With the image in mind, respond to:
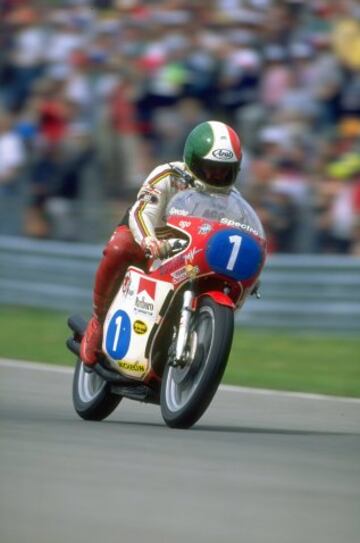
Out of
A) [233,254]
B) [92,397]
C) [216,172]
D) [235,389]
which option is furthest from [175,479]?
[235,389]

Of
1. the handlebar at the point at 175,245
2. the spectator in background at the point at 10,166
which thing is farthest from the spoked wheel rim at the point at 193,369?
the spectator in background at the point at 10,166

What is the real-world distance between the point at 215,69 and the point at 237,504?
8624 millimetres

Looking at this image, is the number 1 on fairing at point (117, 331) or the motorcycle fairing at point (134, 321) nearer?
the motorcycle fairing at point (134, 321)

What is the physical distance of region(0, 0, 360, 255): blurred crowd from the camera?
→ 1234cm

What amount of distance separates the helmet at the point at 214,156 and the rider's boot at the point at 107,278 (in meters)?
0.48

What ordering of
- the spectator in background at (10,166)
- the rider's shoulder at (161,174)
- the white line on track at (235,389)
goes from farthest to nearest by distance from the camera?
1. the spectator in background at (10,166)
2. the white line on track at (235,389)
3. the rider's shoulder at (161,174)

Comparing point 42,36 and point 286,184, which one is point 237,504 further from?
point 42,36

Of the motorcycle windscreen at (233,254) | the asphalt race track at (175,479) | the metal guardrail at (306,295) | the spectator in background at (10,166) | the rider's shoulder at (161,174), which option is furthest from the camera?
the spectator in background at (10,166)

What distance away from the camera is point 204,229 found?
719cm

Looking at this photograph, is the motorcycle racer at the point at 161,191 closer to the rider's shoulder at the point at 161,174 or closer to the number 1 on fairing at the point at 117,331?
the rider's shoulder at the point at 161,174

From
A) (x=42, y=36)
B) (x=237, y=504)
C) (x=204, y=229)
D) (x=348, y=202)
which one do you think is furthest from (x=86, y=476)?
(x=42, y=36)

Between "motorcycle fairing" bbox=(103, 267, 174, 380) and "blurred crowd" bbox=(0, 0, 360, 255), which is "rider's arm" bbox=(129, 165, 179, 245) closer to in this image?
"motorcycle fairing" bbox=(103, 267, 174, 380)

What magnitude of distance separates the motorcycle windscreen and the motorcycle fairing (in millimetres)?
348

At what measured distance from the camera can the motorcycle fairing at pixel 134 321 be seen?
7.42m
